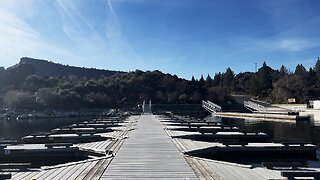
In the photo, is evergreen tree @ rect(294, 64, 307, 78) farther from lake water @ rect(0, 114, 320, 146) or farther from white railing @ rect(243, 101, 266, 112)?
lake water @ rect(0, 114, 320, 146)

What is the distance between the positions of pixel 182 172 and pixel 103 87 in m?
88.7

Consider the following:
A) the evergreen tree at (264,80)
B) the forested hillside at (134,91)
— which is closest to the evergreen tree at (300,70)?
the forested hillside at (134,91)

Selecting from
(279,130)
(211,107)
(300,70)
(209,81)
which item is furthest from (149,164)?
(209,81)

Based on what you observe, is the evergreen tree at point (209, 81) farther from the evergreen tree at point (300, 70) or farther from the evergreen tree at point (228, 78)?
the evergreen tree at point (300, 70)

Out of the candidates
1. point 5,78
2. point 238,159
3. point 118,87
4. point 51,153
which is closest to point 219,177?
point 238,159

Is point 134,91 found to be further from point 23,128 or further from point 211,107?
point 23,128

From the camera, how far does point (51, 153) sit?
18250mm

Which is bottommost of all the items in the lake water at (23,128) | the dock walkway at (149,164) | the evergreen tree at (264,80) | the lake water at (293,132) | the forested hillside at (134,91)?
the lake water at (23,128)

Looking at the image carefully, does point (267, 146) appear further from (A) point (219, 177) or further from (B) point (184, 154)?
(A) point (219, 177)

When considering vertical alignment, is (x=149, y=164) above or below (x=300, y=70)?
below

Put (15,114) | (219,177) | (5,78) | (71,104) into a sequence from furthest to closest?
1. (5,78)
2. (71,104)
3. (15,114)
4. (219,177)

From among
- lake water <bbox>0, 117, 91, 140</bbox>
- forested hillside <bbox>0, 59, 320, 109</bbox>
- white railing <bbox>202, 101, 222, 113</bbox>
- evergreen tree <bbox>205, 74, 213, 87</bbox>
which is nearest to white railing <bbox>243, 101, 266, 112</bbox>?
white railing <bbox>202, 101, 222, 113</bbox>

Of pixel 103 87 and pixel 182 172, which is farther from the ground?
pixel 103 87

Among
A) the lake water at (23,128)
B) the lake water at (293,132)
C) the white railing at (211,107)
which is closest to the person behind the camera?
the lake water at (293,132)
